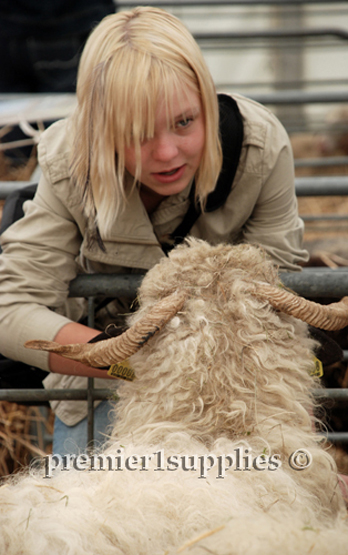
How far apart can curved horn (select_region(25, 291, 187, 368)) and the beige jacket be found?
1.12 feet

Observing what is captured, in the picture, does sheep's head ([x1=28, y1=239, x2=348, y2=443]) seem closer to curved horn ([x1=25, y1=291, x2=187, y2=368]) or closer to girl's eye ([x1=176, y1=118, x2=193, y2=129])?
curved horn ([x1=25, y1=291, x2=187, y2=368])

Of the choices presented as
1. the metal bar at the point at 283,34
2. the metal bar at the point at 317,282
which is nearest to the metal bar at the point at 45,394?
the metal bar at the point at 317,282

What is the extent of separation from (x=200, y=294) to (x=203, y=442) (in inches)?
14.9

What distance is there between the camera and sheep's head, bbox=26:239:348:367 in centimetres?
141

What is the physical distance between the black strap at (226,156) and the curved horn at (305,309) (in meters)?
0.51

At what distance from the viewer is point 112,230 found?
1.83 m

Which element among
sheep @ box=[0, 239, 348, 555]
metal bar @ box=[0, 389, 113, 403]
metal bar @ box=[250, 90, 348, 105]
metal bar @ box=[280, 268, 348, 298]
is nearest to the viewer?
sheep @ box=[0, 239, 348, 555]

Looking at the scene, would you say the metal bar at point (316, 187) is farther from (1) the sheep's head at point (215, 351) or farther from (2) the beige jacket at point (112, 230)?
(1) the sheep's head at point (215, 351)

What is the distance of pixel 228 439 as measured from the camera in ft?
4.45

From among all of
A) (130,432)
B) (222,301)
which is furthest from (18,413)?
(222,301)

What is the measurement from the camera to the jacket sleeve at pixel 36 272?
1.77m

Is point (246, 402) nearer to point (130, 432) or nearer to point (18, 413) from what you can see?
point (130, 432)

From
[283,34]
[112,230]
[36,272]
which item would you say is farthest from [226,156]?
[283,34]

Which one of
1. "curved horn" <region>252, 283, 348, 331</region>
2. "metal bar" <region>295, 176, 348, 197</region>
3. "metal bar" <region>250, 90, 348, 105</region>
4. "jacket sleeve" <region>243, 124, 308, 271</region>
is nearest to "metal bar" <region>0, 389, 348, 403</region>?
"curved horn" <region>252, 283, 348, 331</region>
